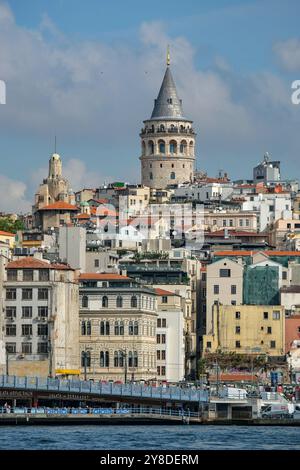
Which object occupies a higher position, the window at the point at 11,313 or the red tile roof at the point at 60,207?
the red tile roof at the point at 60,207

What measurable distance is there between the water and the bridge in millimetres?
4432

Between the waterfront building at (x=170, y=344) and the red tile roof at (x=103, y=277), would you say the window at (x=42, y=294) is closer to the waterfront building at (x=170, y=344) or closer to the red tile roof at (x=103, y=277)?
the red tile roof at (x=103, y=277)

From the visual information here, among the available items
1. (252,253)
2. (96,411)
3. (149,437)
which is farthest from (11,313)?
(252,253)

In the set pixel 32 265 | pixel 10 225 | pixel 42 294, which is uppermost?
pixel 10 225

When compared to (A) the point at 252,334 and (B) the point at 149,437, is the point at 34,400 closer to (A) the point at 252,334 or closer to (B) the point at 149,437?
(B) the point at 149,437

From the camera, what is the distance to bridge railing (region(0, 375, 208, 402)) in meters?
105

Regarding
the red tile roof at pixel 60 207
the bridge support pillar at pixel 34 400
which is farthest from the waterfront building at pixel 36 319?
the red tile roof at pixel 60 207

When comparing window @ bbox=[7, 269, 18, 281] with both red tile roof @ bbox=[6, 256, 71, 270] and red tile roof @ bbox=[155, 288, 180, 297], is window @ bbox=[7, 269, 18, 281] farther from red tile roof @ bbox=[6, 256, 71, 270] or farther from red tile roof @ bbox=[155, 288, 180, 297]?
red tile roof @ bbox=[155, 288, 180, 297]

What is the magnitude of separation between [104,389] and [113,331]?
20306 mm

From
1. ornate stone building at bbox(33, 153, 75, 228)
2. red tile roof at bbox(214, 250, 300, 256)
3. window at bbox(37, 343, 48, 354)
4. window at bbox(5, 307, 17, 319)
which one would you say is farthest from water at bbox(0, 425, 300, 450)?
ornate stone building at bbox(33, 153, 75, 228)

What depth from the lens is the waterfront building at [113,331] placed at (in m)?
126

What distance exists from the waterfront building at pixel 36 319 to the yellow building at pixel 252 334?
17.3 m

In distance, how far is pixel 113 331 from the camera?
126562 millimetres
